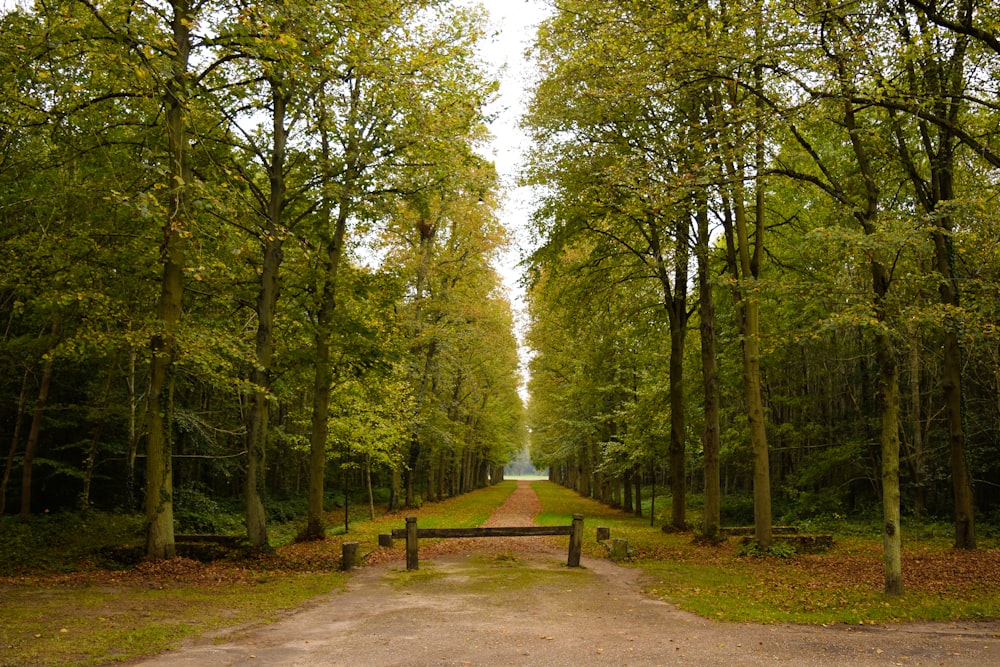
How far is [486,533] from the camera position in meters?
13.5

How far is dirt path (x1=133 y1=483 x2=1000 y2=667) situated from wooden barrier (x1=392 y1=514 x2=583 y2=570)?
6.70ft

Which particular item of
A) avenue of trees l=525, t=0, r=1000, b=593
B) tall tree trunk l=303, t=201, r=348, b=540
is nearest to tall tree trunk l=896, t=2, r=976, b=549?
avenue of trees l=525, t=0, r=1000, b=593

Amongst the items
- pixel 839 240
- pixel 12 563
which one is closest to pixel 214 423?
pixel 12 563

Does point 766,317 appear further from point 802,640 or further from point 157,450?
point 157,450

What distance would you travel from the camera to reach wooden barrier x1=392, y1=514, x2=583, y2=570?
42.8ft

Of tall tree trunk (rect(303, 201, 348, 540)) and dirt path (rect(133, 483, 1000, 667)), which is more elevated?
tall tree trunk (rect(303, 201, 348, 540))

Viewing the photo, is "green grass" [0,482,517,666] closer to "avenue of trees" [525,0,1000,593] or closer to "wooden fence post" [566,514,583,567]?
"wooden fence post" [566,514,583,567]

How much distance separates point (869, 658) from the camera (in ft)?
20.9

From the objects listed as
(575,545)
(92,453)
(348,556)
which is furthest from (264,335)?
(575,545)

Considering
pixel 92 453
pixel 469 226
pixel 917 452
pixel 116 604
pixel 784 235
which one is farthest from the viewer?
pixel 469 226

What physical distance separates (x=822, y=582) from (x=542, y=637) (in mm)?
6343

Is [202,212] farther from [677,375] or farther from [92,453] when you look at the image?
[677,375]

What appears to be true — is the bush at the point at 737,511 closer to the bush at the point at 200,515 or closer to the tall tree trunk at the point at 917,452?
the tall tree trunk at the point at 917,452

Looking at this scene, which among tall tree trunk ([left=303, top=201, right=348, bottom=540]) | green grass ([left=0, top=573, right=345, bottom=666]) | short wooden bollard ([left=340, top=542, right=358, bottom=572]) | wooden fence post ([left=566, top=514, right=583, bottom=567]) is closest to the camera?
green grass ([left=0, top=573, right=345, bottom=666])
